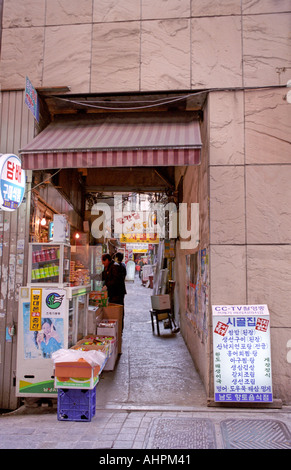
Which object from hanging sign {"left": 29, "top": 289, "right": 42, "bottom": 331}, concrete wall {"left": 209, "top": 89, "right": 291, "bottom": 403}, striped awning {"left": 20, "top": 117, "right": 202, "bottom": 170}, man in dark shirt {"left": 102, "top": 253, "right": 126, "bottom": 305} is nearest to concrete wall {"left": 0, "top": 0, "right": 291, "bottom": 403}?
concrete wall {"left": 209, "top": 89, "right": 291, "bottom": 403}

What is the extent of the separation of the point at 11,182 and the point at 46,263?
54.5 inches

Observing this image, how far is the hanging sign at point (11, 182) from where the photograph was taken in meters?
4.92

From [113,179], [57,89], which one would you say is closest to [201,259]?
[57,89]

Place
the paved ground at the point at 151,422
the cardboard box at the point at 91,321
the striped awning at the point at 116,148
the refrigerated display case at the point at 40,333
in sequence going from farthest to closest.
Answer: the cardboard box at the point at 91,321 < the refrigerated display case at the point at 40,333 < the striped awning at the point at 116,148 < the paved ground at the point at 151,422

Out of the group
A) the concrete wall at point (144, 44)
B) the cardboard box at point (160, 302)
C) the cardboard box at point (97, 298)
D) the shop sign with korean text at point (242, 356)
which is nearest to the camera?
the shop sign with korean text at point (242, 356)

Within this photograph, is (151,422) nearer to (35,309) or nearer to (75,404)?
(75,404)

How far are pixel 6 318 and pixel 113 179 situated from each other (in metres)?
7.35

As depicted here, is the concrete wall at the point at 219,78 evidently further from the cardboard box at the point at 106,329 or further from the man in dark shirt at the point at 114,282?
the man in dark shirt at the point at 114,282

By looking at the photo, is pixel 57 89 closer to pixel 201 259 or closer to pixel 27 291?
pixel 27 291

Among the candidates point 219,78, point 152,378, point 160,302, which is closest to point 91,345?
point 152,378

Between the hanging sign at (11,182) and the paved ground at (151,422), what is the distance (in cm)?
303

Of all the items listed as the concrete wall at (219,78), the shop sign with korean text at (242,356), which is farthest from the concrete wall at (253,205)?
the shop sign with korean text at (242,356)

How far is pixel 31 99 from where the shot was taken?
5.54 metres

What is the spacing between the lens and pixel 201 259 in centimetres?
625
